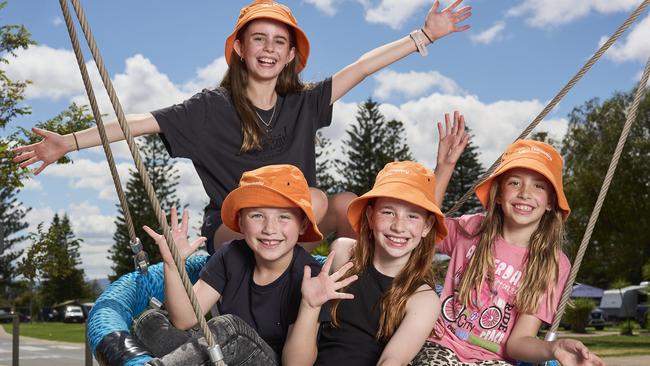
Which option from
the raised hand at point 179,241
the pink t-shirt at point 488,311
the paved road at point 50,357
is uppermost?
the raised hand at point 179,241

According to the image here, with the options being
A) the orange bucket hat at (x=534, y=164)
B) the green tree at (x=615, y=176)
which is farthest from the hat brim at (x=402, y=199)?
the green tree at (x=615, y=176)

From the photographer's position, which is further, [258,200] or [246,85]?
[246,85]

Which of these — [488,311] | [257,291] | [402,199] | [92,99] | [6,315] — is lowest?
[488,311]

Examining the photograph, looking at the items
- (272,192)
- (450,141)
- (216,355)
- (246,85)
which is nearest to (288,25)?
(246,85)

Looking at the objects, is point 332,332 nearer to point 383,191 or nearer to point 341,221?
point 383,191

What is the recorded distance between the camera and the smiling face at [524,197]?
3.10 meters

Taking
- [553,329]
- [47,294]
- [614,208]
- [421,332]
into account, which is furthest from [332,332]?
[47,294]

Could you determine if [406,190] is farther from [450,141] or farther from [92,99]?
[92,99]

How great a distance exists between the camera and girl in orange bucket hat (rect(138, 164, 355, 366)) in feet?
9.24

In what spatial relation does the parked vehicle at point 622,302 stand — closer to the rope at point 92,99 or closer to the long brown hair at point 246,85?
the long brown hair at point 246,85

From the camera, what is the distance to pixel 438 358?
288cm

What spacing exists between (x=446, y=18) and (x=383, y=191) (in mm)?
1365

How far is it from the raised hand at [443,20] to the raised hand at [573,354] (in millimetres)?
1652

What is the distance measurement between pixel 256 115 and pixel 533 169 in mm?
1222
